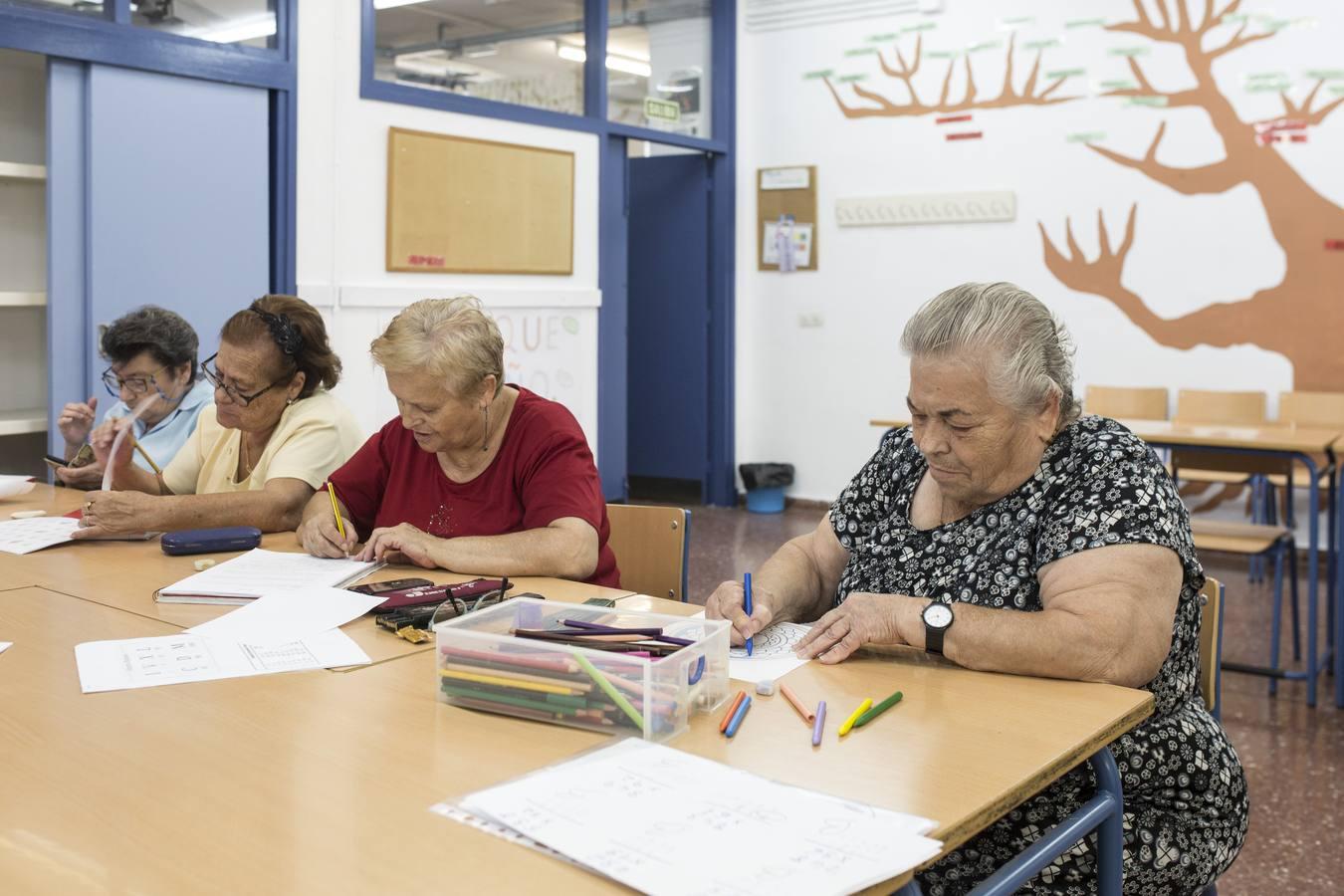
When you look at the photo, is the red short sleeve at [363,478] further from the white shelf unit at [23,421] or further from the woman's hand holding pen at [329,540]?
the white shelf unit at [23,421]

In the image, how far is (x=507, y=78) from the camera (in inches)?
245

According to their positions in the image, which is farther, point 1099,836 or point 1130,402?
point 1130,402

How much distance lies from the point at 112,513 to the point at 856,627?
164 cm

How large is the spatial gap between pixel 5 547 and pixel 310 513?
1.97ft

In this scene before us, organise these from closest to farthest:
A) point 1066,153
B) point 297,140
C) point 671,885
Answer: point 671,885, point 297,140, point 1066,153

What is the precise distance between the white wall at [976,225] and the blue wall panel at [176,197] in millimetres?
3104

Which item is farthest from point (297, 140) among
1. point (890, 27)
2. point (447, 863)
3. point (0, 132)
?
point (447, 863)

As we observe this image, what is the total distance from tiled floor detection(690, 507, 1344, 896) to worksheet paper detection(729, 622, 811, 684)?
1327 mm

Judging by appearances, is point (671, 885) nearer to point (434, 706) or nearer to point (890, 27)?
point (434, 706)

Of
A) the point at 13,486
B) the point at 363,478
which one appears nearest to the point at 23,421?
the point at 13,486

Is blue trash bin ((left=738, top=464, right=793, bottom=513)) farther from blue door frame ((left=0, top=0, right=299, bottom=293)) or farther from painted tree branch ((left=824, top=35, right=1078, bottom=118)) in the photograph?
blue door frame ((left=0, top=0, right=299, bottom=293))

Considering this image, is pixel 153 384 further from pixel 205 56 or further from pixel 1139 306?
pixel 1139 306

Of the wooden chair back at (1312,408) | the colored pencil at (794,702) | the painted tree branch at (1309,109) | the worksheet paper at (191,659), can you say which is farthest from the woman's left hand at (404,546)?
the painted tree branch at (1309,109)

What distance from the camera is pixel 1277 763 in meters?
3.33
